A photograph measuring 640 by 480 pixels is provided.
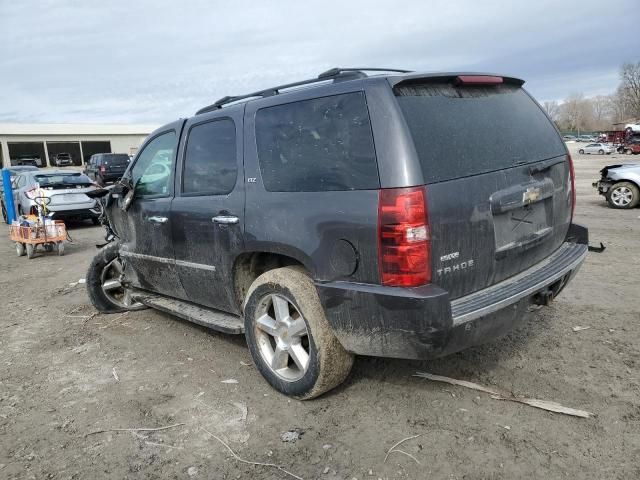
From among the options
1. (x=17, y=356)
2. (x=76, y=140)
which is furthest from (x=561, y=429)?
(x=76, y=140)

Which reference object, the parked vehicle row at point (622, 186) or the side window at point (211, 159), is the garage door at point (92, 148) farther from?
the side window at point (211, 159)

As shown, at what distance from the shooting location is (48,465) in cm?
287

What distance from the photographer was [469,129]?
307 centimetres

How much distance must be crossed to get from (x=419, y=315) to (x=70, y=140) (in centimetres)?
5145

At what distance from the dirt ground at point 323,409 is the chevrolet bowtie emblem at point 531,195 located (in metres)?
0.88

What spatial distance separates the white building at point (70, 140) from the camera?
4622 cm

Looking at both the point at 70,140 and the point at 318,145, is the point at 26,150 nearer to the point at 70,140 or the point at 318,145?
the point at 70,140

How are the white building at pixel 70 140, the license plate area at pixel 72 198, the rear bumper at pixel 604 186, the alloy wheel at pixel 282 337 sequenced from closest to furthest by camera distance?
the alloy wheel at pixel 282 337
the rear bumper at pixel 604 186
the license plate area at pixel 72 198
the white building at pixel 70 140

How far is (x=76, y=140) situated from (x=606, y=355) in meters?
51.4

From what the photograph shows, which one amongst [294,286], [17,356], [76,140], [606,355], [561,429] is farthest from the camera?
[76,140]

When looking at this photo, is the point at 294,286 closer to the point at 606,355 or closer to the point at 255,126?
the point at 255,126

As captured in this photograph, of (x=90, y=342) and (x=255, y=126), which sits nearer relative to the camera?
(x=255, y=126)

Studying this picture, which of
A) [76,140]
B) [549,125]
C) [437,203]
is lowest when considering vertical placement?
[437,203]

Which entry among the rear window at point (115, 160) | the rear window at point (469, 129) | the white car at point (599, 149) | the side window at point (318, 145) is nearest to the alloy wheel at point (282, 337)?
the side window at point (318, 145)
